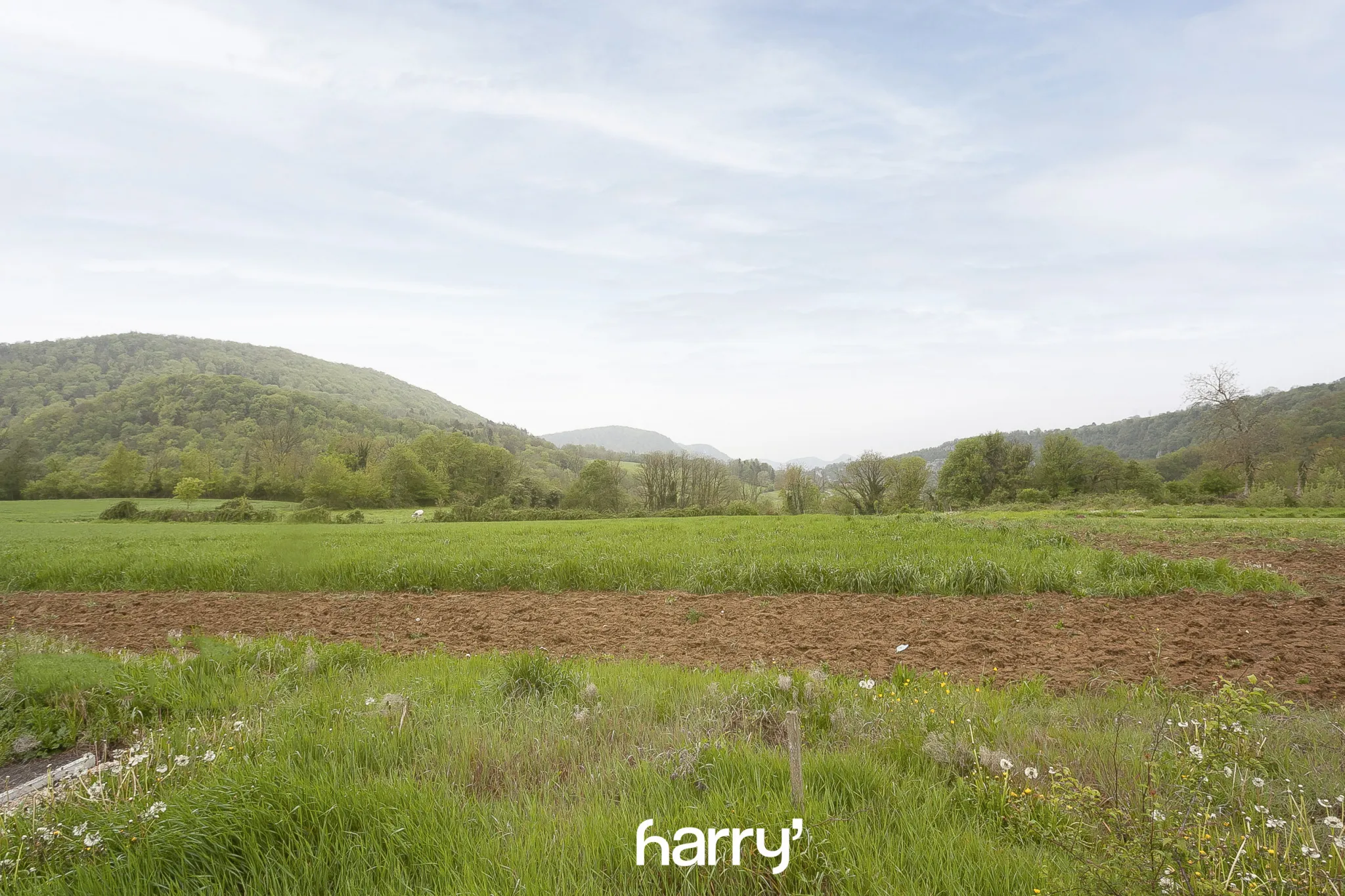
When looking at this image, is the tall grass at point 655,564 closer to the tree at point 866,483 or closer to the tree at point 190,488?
the tree at point 190,488

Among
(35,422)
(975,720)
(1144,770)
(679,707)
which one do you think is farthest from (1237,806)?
(35,422)

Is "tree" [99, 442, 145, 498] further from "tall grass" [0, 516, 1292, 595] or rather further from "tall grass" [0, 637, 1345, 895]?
"tall grass" [0, 637, 1345, 895]

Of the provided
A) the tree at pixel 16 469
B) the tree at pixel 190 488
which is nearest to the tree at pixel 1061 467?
the tree at pixel 190 488

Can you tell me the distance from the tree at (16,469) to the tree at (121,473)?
538 cm

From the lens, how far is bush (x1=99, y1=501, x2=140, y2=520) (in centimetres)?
3562

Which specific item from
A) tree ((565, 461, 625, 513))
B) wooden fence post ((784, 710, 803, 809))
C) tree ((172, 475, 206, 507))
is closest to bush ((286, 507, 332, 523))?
wooden fence post ((784, 710, 803, 809))

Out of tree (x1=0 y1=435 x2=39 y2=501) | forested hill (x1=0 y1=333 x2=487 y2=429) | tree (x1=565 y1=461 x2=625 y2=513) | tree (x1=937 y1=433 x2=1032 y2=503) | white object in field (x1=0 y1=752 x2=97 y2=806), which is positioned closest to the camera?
white object in field (x1=0 y1=752 x2=97 y2=806)

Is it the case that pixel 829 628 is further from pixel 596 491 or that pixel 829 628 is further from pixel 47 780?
pixel 596 491

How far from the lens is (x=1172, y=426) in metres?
90.1

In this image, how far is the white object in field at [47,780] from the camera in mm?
3189

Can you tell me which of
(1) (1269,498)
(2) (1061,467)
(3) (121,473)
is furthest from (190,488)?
(2) (1061,467)

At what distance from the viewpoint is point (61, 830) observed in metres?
2.58

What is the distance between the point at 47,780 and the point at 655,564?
Result: 9855 mm

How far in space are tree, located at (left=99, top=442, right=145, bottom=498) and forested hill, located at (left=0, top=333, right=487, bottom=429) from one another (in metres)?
23.7
